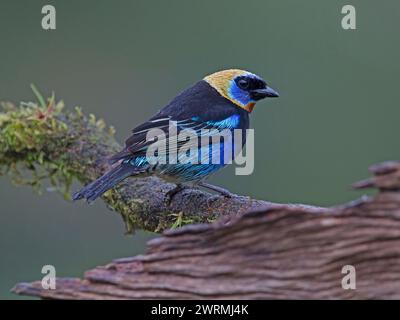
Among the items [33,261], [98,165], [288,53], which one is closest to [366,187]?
[98,165]

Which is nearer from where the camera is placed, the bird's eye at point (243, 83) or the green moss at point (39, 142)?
the green moss at point (39, 142)

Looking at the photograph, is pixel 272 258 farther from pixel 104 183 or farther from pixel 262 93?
pixel 262 93

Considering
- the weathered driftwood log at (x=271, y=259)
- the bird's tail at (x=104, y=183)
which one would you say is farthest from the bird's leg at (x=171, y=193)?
the weathered driftwood log at (x=271, y=259)

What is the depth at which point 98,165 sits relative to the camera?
4082 mm

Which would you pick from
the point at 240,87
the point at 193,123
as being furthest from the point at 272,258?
the point at 240,87

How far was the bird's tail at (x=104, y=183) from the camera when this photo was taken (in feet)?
11.6

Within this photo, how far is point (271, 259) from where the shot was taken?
6.87 ft

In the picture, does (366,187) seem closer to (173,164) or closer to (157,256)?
(157,256)

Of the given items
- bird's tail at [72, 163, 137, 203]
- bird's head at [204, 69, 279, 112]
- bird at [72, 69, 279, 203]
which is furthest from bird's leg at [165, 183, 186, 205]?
bird's head at [204, 69, 279, 112]

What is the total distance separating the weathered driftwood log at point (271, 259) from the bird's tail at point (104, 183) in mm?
1312

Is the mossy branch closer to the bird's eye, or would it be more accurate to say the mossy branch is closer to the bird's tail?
the bird's tail

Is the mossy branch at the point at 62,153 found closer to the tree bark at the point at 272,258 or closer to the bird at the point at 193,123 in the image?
the bird at the point at 193,123

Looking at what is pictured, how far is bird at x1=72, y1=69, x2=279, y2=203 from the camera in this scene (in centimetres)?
369
